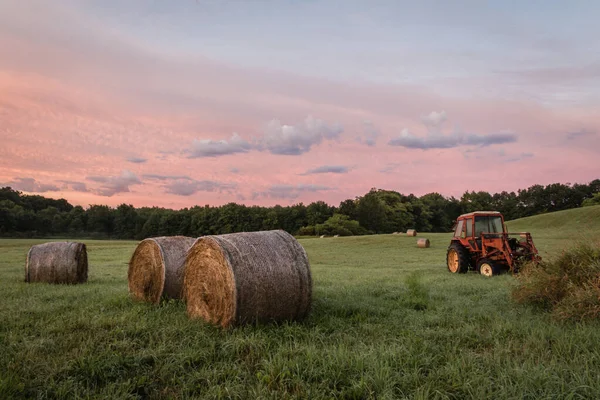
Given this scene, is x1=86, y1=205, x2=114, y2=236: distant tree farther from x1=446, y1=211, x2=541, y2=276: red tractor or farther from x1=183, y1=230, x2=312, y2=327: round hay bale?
x1=183, y1=230, x2=312, y2=327: round hay bale

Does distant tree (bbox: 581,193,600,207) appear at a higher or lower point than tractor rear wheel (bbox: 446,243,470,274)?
higher

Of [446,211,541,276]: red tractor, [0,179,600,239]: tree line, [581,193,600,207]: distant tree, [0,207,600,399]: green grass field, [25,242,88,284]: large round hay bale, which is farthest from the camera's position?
[0,179,600,239]: tree line

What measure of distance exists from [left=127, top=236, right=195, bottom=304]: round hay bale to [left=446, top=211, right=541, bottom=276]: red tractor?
10028 millimetres

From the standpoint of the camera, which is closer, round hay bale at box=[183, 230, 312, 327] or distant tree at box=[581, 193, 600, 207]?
round hay bale at box=[183, 230, 312, 327]

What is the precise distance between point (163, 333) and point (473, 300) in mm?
5979

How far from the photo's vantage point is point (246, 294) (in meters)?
6.07

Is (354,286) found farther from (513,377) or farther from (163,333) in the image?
(513,377)

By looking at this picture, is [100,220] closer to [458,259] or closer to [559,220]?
[559,220]

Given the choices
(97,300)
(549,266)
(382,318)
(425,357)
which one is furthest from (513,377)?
(97,300)

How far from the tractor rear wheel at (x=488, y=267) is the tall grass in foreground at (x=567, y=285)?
6118 mm

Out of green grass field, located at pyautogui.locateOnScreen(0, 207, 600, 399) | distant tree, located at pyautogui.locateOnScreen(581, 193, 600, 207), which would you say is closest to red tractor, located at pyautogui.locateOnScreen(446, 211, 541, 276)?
green grass field, located at pyautogui.locateOnScreen(0, 207, 600, 399)

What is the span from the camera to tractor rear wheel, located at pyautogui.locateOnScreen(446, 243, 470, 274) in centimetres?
1535

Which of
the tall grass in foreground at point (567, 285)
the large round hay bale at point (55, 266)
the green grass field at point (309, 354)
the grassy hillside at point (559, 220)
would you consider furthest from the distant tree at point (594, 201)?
the large round hay bale at point (55, 266)

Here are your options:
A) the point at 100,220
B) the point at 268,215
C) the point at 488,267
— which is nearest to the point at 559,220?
the point at 488,267
